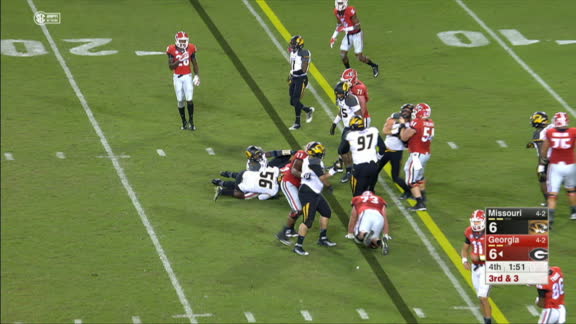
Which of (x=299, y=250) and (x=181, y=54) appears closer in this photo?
(x=299, y=250)

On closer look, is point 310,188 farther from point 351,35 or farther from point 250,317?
point 351,35

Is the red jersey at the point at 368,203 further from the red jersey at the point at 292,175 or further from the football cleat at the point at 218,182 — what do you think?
the football cleat at the point at 218,182

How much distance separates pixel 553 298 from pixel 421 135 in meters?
5.32

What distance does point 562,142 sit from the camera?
23.0 m

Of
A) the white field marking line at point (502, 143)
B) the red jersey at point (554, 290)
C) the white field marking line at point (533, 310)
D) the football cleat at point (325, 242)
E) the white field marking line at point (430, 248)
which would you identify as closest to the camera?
the red jersey at point (554, 290)

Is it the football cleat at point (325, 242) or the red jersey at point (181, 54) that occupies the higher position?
the red jersey at point (181, 54)

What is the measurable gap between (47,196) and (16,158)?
1.90 meters

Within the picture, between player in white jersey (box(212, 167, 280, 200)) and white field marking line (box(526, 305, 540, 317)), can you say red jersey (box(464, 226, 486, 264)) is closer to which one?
white field marking line (box(526, 305, 540, 317))

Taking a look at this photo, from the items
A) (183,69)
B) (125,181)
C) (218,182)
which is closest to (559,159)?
(218,182)

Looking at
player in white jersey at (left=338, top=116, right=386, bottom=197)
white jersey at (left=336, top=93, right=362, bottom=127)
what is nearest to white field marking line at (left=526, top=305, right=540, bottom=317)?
player in white jersey at (left=338, top=116, right=386, bottom=197)

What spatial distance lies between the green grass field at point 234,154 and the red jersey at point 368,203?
70 centimetres

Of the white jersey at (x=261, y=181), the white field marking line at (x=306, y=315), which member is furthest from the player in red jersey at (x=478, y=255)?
the white jersey at (x=261, y=181)

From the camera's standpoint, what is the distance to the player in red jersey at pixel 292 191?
73.5 ft

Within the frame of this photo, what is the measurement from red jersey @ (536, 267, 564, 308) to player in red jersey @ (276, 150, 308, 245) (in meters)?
4.66
